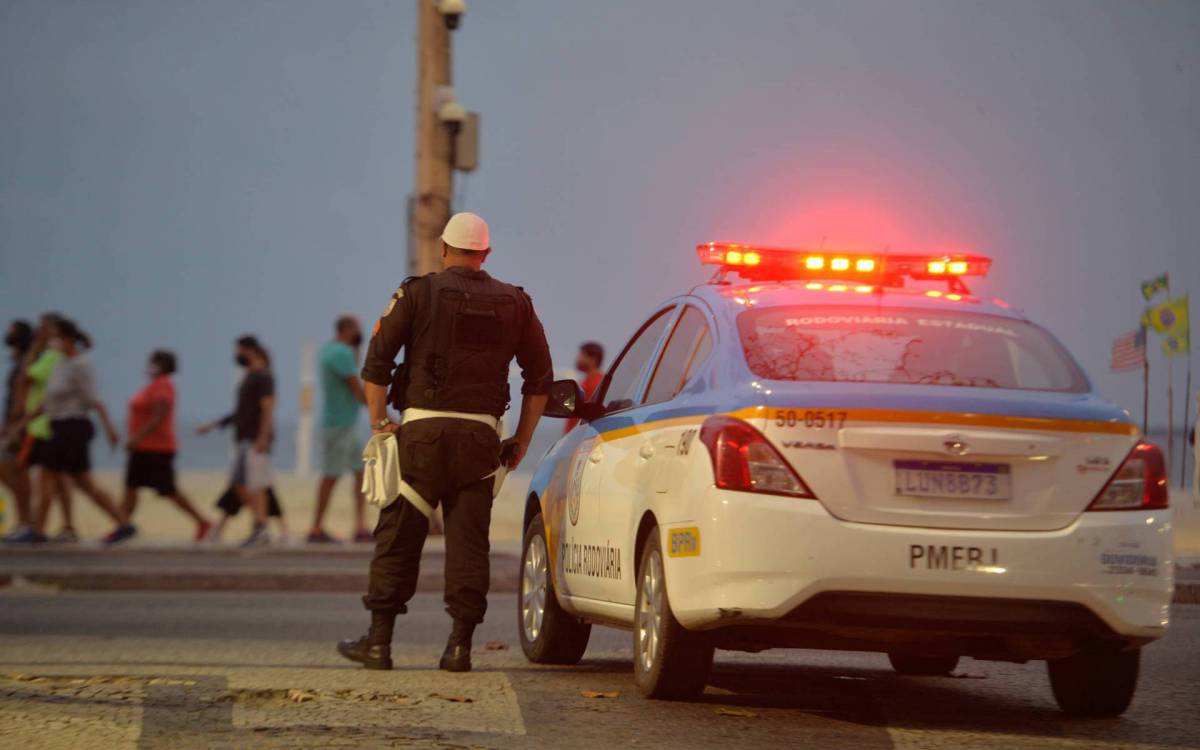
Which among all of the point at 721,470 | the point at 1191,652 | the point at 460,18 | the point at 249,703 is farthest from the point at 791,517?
the point at 460,18

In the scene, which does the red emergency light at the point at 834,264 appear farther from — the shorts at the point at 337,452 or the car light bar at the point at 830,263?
the shorts at the point at 337,452

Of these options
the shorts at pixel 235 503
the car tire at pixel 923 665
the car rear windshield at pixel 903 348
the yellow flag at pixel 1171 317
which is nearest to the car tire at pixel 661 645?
the car rear windshield at pixel 903 348

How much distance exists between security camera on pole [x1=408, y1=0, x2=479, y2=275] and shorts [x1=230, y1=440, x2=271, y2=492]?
7.28 feet

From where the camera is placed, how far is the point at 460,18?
1889cm

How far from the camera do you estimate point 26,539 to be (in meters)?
18.4

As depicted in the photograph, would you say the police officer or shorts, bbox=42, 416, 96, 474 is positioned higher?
the police officer

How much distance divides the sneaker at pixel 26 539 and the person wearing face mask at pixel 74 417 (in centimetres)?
11

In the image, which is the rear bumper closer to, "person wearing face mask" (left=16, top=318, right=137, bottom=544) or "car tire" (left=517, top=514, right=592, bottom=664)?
"car tire" (left=517, top=514, right=592, bottom=664)

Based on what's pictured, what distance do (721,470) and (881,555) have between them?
60cm

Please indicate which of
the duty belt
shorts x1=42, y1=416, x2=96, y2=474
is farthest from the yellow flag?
shorts x1=42, y1=416, x2=96, y2=474

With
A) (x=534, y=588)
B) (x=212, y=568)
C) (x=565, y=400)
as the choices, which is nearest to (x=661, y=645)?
(x=565, y=400)

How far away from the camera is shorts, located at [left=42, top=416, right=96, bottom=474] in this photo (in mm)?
18391

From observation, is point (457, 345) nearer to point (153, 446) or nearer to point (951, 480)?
point (951, 480)

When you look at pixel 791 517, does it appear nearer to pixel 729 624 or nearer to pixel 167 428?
pixel 729 624
